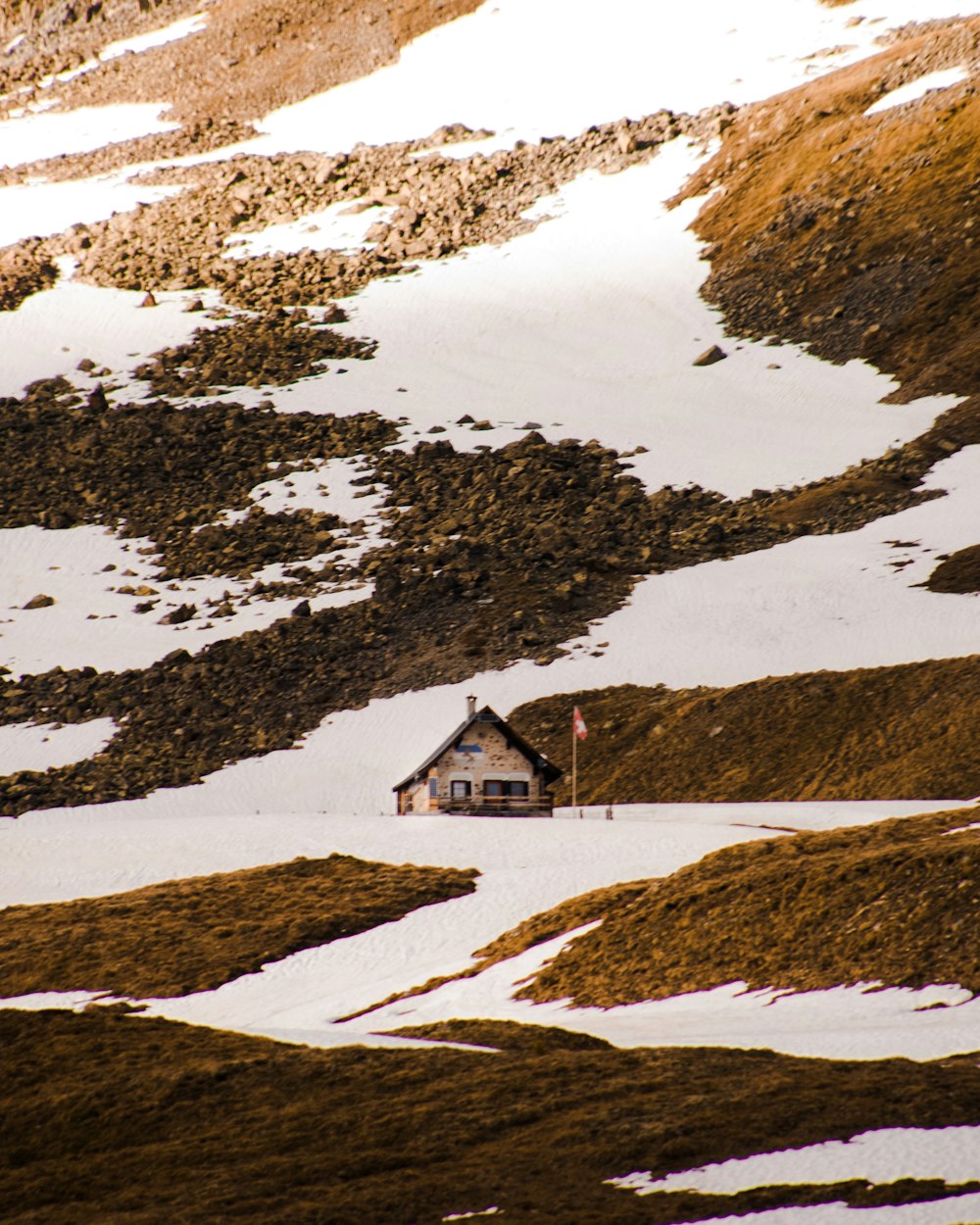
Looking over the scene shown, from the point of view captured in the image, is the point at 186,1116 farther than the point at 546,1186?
Yes

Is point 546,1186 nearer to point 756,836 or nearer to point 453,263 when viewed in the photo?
point 756,836

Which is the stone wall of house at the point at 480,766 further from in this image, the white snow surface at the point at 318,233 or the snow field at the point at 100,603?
the white snow surface at the point at 318,233

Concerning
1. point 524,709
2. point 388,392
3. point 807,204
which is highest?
point 807,204

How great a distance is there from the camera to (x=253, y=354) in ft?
455

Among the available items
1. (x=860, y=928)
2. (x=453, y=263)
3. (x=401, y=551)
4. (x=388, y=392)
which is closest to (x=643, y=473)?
(x=401, y=551)

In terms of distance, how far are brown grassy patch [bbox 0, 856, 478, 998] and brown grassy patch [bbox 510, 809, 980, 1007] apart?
10213 millimetres

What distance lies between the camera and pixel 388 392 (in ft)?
428

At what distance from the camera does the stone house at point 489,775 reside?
62344mm

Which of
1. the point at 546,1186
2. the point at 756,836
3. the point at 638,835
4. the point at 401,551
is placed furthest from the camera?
the point at 401,551

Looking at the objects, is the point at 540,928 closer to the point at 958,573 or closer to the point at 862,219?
the point at 958,573

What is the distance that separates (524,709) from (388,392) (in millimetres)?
60988

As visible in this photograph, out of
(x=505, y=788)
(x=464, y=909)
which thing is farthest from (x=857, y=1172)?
(x=505, y=788)

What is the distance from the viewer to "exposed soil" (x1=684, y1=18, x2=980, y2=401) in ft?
408

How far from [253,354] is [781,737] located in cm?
8575
